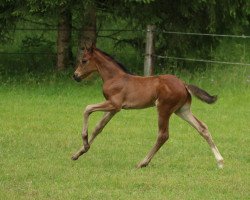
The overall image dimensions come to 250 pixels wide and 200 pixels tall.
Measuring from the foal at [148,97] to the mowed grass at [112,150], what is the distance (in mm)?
343

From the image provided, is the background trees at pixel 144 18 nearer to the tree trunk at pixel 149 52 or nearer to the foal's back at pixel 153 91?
the tree trunk at pixel 149 52

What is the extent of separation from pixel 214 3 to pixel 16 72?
4.97m

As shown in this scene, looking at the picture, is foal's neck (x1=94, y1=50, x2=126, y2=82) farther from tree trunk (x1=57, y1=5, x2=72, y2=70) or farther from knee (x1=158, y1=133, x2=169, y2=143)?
tree trunk (x1=57, y1=5, x2=72, y2=70)

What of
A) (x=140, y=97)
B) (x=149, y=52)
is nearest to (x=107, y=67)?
(x=140, y=97)

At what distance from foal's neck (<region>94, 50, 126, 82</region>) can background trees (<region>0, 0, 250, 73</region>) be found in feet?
20.6

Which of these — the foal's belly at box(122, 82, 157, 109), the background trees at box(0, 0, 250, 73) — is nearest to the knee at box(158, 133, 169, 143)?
the foal's belly at box(122, 82, 157, 109)

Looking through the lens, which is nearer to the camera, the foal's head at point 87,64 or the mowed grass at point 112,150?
the mowed grass at point 112,150

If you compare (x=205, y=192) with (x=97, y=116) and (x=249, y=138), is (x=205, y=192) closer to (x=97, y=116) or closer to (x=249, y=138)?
(x=249, y=138)

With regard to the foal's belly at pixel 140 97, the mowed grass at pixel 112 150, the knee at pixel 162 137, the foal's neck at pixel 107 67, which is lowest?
the mowed grass at pixel 112 150

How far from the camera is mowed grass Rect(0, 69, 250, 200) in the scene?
8.92 meters

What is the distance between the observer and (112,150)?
11.5 metres

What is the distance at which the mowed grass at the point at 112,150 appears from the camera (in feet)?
29.3

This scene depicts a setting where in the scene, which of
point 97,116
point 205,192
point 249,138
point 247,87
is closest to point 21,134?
point 97,116

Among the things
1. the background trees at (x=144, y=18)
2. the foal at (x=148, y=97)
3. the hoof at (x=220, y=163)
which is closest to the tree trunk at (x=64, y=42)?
the background trees at (x=144, y=18)
